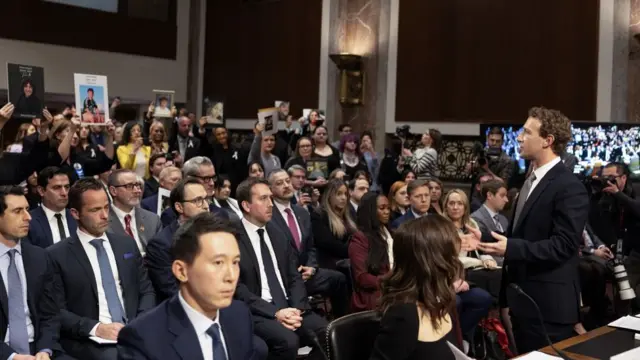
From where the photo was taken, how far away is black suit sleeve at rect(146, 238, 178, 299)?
4.00m

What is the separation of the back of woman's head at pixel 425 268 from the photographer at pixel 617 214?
3326 mm

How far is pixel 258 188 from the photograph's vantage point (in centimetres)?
438

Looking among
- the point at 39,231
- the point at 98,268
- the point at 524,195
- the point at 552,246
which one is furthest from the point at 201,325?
the point at 39,231

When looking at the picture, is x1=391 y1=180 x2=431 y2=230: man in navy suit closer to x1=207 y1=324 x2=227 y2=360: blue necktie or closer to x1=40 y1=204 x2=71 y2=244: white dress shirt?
x1=40 y1=204 x2=71 y2=244: white dress shirt

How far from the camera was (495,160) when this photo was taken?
25.4ft

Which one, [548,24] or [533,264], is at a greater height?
[548,24]

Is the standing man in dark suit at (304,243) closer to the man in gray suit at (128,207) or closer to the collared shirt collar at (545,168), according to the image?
the man in gray suit at (128,207)

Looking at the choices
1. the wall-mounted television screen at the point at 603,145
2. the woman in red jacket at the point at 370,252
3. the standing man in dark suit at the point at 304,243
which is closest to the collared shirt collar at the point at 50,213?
the standing man in dark suit at the point at 304,243

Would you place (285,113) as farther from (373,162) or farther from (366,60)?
(366,60)

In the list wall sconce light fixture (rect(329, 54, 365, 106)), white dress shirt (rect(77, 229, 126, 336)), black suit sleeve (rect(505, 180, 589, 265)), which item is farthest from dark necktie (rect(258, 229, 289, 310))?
wall sconce light fixture (rect(329, 54, 365, 106))

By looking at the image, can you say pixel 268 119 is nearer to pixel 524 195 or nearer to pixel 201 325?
pixel 524 195

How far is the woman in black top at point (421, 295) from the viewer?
2.17 metres

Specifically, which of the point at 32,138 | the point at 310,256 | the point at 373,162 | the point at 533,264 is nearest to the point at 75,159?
the point at 32,138

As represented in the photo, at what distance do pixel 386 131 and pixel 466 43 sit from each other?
1599mm
